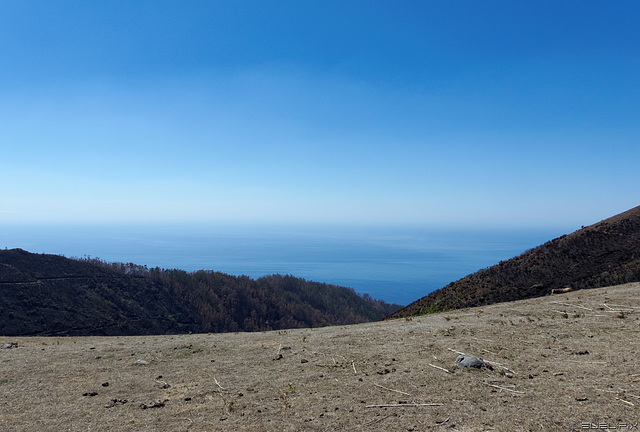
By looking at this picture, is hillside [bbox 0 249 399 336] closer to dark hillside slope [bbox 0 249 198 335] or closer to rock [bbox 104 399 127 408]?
dark hillside slope [bbox 0 249 198 335]

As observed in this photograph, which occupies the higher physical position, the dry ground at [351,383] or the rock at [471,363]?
the rock at [471,363]

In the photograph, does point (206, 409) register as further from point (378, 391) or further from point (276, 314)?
point (276, 314)

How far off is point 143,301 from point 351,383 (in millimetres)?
55834

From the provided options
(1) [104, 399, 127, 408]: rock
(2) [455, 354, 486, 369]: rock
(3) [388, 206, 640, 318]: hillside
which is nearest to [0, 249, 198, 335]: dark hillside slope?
(3) [388, 206, 640, 318]: hillside

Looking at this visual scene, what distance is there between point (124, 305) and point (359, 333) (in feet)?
154

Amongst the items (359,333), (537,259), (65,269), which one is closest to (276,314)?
(65,269)

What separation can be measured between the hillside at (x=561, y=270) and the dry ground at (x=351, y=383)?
1100cm

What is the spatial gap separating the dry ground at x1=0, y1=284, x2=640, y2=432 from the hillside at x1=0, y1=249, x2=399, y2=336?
32291 millimetres

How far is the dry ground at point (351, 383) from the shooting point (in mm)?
6012

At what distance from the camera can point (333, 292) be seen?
100m

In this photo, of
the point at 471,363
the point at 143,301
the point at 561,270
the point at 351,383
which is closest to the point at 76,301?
the point at 143,301

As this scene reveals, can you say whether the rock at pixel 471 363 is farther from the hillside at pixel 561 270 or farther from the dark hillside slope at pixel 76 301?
the dark hillside slope at pixel 76 301

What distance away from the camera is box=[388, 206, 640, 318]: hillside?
22812 millimetres

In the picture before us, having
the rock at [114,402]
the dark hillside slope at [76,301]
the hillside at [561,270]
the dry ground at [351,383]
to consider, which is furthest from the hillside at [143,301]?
the rock at [114,402]
